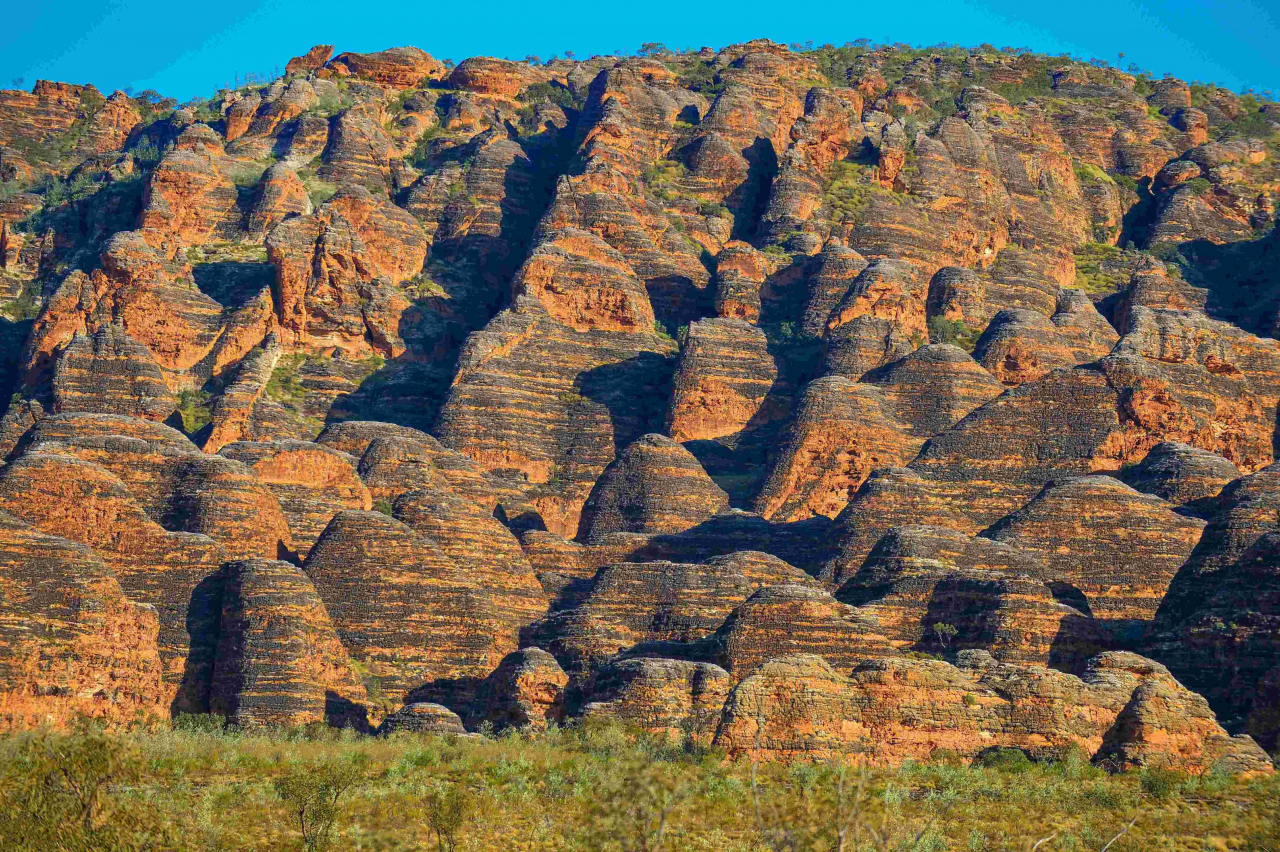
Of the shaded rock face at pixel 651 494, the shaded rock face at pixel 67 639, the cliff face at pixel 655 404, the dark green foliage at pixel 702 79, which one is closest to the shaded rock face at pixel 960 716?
the cliff face at pixel 655 404

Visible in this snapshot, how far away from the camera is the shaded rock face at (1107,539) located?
6412 centimetres

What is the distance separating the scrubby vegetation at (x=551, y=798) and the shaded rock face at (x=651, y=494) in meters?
24.4

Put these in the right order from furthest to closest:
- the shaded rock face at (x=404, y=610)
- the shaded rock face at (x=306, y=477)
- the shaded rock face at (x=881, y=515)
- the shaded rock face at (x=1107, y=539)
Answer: the shaded rock face at (x=306, y=477), the shaded rock face at (x=881, y=515), the shaded rock face at (x=1107, y=539), the shaded rock face at (x=404, y=610)

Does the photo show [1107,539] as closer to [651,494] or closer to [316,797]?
[651,494]

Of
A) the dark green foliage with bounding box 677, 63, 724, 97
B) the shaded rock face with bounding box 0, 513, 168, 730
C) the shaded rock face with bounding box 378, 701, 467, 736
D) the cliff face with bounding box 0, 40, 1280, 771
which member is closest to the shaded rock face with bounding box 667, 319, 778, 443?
the cliff face with bounding box 0, 40, 1280, 771

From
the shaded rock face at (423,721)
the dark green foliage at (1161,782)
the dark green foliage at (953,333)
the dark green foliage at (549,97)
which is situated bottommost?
the dark green foliage at (1161,782)

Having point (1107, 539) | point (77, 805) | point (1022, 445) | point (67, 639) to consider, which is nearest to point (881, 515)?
point (1107, 539)

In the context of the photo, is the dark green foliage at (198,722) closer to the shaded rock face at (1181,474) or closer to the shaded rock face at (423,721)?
the shaded rock face at (423,721)

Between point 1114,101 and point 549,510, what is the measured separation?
74.2 meters

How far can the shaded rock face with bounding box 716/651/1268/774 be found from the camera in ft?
157

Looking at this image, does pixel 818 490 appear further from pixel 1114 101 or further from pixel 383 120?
pixel 1114 101

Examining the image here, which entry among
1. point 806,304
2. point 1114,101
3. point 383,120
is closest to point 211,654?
point 806,304

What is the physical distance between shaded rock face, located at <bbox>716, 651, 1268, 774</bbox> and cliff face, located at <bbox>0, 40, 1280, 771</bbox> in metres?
0.11

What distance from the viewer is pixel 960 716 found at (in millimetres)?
49625
